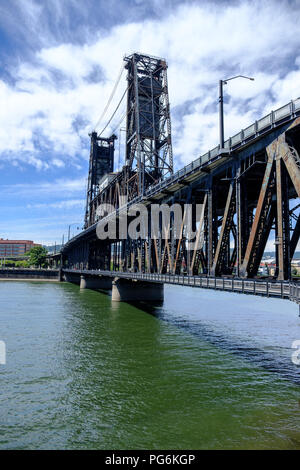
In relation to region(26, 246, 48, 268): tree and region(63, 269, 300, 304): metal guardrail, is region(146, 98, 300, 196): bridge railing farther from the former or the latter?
region(26, 246, 48, 268): tree

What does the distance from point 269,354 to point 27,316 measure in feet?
85.0

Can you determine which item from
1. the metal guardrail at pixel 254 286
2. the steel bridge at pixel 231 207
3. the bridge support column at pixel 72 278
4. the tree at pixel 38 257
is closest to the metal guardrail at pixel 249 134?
the steel bridge at pixel 231 207

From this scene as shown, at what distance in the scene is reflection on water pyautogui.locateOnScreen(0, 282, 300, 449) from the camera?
37.5 ft

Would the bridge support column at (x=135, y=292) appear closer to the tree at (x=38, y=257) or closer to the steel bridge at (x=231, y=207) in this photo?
the steel bridge at (x=231, y=207)

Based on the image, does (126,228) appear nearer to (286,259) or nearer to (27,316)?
(27,316)

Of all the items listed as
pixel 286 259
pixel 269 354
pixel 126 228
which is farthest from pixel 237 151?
pixel 126 228

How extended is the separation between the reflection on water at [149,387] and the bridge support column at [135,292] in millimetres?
21820

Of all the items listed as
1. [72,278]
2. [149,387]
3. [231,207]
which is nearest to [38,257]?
[72,278]

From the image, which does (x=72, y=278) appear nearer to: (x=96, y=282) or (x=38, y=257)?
(x=96, y=282)

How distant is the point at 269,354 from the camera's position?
2167 centimetres

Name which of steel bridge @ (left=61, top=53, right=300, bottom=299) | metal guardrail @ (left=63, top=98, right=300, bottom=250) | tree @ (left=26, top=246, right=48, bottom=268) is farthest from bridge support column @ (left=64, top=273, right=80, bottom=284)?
metal guardrail @ (left=63, top=98, right=300, bottom=250)

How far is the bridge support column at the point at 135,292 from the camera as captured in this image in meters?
52.9

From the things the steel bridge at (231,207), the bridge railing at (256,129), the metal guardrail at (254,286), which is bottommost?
the metal guardrail at (254,286)

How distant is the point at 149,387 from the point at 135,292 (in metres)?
37.5
